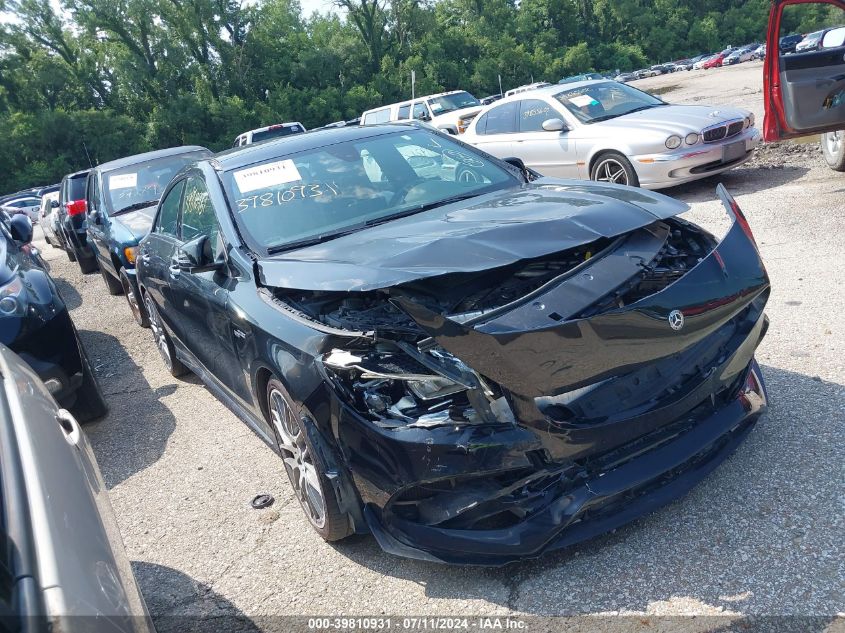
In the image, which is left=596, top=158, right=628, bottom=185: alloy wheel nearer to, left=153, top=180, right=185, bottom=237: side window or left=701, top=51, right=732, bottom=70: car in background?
left=153, top=180, right=185, bottom=237: side window

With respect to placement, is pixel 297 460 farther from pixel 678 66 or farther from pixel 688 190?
pixel 678 66

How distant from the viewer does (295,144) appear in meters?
4.60

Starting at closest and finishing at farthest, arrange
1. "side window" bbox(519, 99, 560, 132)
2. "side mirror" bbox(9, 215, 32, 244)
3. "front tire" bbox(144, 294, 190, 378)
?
"front tire" bbox(144, 294, 190, 378) → "side mirror" bbox(9, 215, 32, 244) → "side window" bbox(519, 99, 560, 132)

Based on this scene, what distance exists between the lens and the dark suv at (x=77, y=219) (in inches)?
474

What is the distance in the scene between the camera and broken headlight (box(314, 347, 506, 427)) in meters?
2.69

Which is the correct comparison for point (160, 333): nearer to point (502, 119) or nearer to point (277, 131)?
point (502, 119)

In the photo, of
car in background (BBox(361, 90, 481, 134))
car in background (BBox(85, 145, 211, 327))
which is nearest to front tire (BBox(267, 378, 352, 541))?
car in background (BBox(85, 145, 211, 327))

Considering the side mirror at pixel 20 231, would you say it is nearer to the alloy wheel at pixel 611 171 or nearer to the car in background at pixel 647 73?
the alloy wheel at pixel 611 171

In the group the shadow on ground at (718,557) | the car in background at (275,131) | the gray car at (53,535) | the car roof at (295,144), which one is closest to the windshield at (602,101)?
the car roof at (295,144)

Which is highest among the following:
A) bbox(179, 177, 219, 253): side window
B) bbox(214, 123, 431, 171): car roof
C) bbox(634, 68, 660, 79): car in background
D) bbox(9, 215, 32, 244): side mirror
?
bbox(214, 123, 431, 171): car roof

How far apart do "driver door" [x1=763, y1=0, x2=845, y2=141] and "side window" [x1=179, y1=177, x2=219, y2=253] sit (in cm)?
621

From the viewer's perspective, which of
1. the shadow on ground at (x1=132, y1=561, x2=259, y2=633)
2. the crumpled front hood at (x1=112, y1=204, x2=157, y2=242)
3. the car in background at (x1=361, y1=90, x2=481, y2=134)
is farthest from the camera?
the car in background at (x1=361, y1=90, x2=481, y2=134)

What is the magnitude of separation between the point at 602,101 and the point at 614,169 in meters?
1.34

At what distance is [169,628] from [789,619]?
232cm
